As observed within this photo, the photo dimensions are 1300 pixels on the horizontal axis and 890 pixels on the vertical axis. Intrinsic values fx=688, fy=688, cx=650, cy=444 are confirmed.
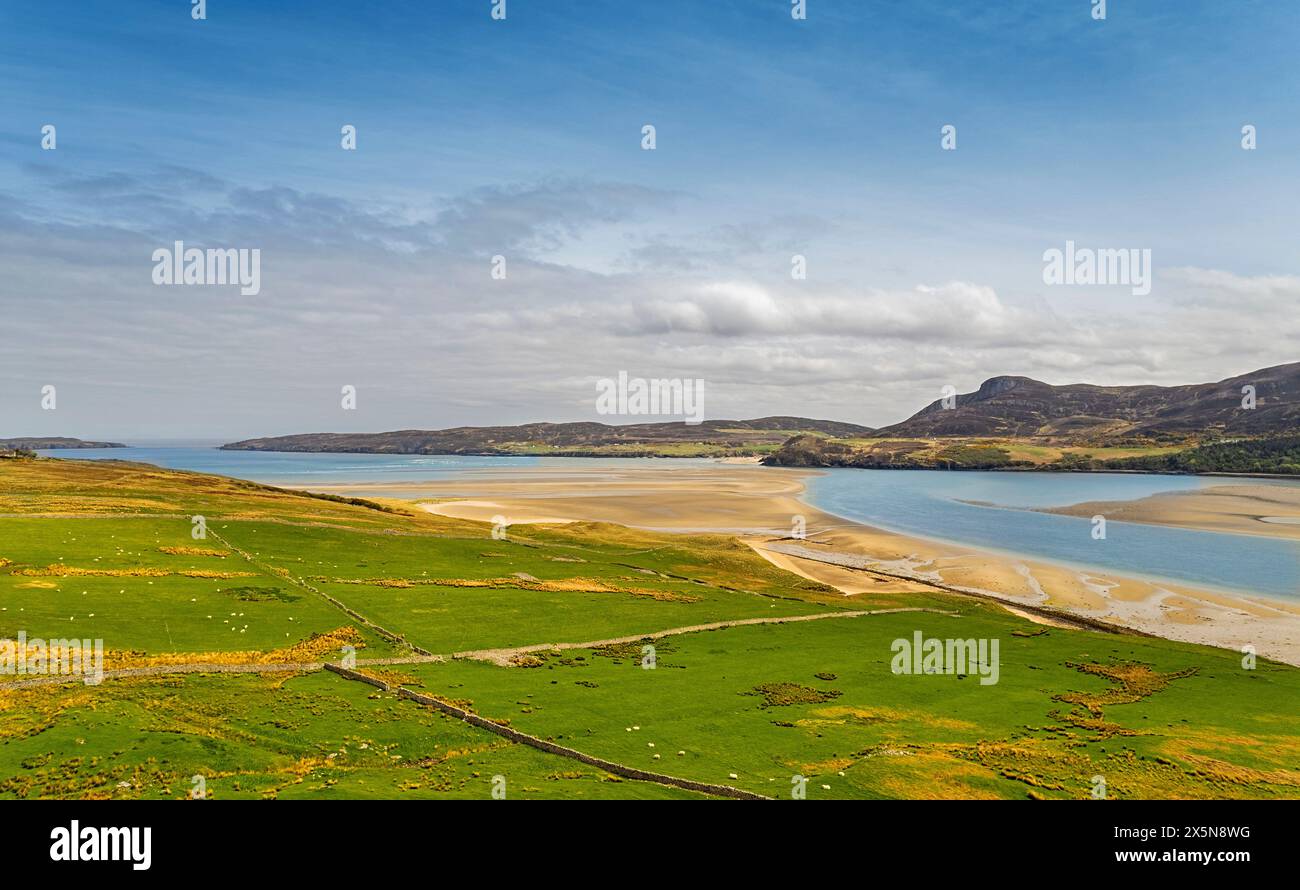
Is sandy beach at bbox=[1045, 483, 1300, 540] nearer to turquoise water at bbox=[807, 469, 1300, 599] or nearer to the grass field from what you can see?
turquoise water at bbox=[807, 469, 1300, 599]

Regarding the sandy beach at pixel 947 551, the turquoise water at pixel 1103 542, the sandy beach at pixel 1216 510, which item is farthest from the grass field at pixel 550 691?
the sandy beach at pixel 1216 510

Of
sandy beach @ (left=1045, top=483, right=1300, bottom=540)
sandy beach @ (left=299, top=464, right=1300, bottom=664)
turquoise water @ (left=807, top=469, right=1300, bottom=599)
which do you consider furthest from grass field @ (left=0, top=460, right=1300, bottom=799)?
sandy beach @ (left=1045, top=483, right=1300, bottom=540)

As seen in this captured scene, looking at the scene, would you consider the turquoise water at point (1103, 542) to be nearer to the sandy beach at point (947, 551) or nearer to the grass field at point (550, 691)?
the sandy beach at point (947, 551)

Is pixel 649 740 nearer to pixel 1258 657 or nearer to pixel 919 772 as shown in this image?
pixel 919 772

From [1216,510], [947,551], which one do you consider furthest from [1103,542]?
[1216,510]

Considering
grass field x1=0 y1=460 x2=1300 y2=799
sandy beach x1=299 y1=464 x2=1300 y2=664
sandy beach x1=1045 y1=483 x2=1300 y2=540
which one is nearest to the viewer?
grass field x1=0 y1=460 x2=1300 y2=799
